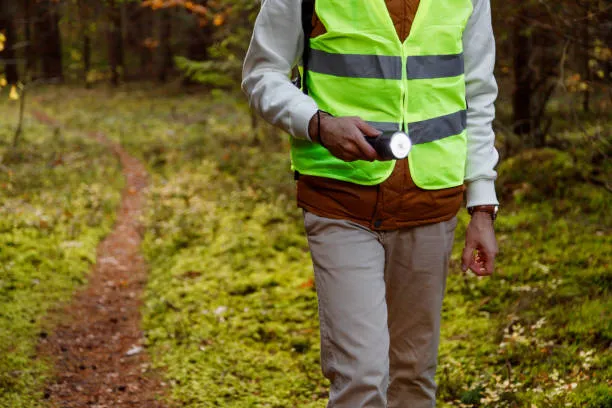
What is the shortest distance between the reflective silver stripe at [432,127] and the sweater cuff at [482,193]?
0.26 metres

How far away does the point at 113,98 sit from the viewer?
93.1 ft

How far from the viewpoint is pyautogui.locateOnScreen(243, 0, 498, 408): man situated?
2662mm

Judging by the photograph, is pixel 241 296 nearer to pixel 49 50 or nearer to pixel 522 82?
pixel 522 82

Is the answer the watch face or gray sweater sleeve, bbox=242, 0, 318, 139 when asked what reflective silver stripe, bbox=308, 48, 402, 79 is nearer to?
gray sweater sleeve, bbox=242, 0, 318, 139

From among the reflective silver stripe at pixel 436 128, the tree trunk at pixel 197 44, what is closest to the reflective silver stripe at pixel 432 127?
the reflective silver stripe at pixel 436 128

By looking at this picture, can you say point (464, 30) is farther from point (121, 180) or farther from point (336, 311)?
point (121, 180)

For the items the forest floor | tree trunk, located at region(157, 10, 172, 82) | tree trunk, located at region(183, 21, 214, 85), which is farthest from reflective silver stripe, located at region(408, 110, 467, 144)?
tree trunk, located at region(157, 10, 172, 82)

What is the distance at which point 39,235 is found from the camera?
27.4 feet

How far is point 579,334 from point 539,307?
0.59m

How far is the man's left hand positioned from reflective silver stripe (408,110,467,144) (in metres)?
0.40

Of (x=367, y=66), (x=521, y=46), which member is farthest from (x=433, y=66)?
(x=521, y=46)

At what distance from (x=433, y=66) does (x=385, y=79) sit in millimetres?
229

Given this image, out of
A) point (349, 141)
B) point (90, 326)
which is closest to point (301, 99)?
point (349, 141)

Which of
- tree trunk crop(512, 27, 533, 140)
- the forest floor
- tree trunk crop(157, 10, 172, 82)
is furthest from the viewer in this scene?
tree trunk crop(157, 10, 172, 82)
